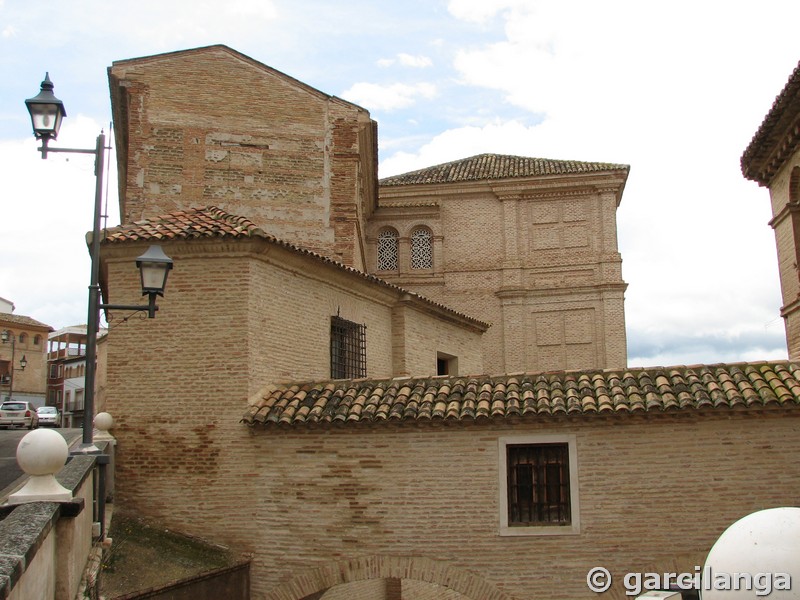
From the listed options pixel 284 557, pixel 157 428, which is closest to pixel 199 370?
pixel 157 428

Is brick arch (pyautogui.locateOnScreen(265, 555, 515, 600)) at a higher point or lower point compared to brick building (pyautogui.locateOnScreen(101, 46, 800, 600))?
lower

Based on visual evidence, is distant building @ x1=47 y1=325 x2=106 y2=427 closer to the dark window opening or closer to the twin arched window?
the twin arched window

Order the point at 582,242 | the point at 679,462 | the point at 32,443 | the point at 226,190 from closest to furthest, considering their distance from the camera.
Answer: the point at 32,443 < the point at 679,462 < the point at 226,190 < the point at 582,242

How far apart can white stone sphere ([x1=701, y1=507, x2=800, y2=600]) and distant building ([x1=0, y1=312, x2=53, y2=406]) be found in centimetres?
5237

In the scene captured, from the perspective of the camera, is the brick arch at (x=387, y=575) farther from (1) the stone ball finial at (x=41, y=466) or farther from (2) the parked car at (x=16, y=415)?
(2) the parked car at (x=16, y=415)

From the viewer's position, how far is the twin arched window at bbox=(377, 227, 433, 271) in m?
23.3

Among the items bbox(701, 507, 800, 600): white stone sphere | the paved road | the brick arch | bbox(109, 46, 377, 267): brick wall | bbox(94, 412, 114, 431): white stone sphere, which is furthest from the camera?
bbox(109, 46, 377, 267): brick wall

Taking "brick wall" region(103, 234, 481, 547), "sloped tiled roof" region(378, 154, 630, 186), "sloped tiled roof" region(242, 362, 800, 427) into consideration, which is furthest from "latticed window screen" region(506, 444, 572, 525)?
A: "sloped tiled roof" region(378, 154, 630, 186)

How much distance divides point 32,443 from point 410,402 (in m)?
4.58

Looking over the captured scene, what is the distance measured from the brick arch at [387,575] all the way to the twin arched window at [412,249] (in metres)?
14.8

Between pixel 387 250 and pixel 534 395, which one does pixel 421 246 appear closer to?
pixel 387 250

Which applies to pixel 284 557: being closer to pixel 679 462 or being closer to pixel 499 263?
pixel 679 462

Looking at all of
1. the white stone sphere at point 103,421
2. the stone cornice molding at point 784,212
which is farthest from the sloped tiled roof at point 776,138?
the white stone sphere at point 103,421

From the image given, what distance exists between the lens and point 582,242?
22.6 metres
